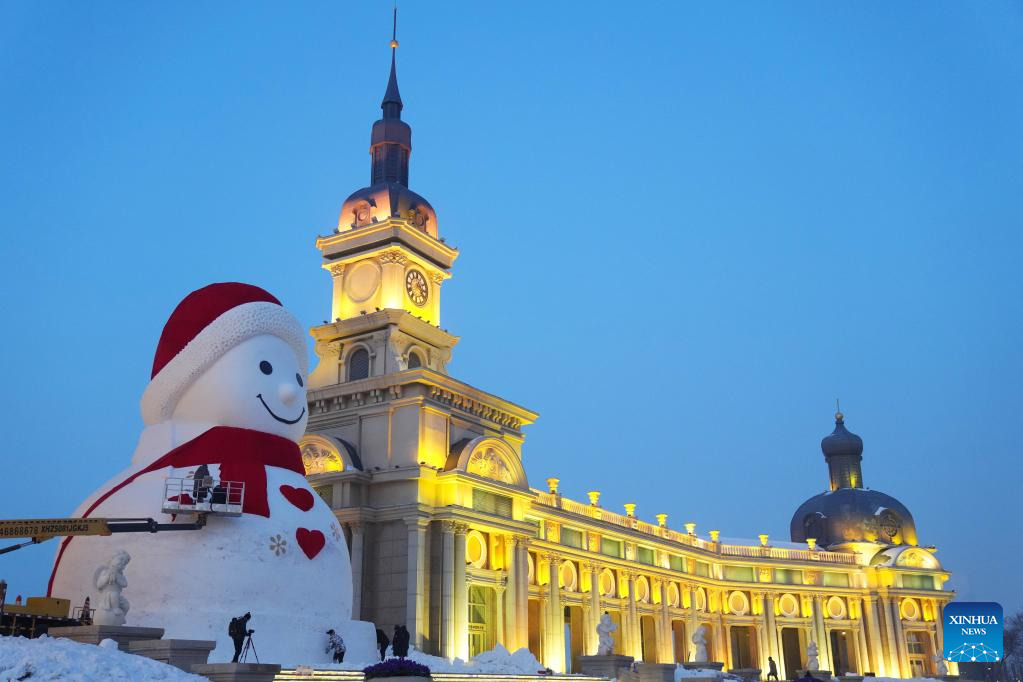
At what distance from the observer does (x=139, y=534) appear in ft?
76.0

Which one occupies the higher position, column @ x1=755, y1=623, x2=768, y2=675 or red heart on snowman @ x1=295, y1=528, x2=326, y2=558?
red heart on snowman @ x1=295, y1=528, x2=326, y2=558

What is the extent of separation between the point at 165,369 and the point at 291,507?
15.8 feet

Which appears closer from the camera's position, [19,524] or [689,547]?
[19,524]

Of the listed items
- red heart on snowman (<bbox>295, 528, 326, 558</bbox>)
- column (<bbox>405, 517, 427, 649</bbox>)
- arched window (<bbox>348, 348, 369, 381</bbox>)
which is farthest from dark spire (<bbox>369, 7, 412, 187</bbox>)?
red heart on snowman (<bbox>295, 528, 326, 558</bbox>)

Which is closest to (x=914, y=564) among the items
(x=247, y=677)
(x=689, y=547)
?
(x=689, y=547)

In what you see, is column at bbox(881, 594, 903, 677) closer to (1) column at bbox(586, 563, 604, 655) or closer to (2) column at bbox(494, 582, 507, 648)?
(1) column at bbox(586, 563, 604, 655)

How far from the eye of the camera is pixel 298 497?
2511 centimetres

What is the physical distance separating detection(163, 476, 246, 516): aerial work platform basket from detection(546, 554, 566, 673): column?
963 inches

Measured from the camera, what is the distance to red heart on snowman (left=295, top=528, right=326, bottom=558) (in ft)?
79.6

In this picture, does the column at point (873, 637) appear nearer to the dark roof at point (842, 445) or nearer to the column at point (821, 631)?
the column at point (821, 631)

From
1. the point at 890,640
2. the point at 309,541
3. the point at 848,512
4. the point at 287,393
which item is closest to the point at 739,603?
the point at 890,640

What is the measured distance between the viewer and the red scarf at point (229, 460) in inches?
946

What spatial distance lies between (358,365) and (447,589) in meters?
11.3

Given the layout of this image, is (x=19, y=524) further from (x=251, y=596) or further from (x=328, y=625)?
(x=328, y=625)
